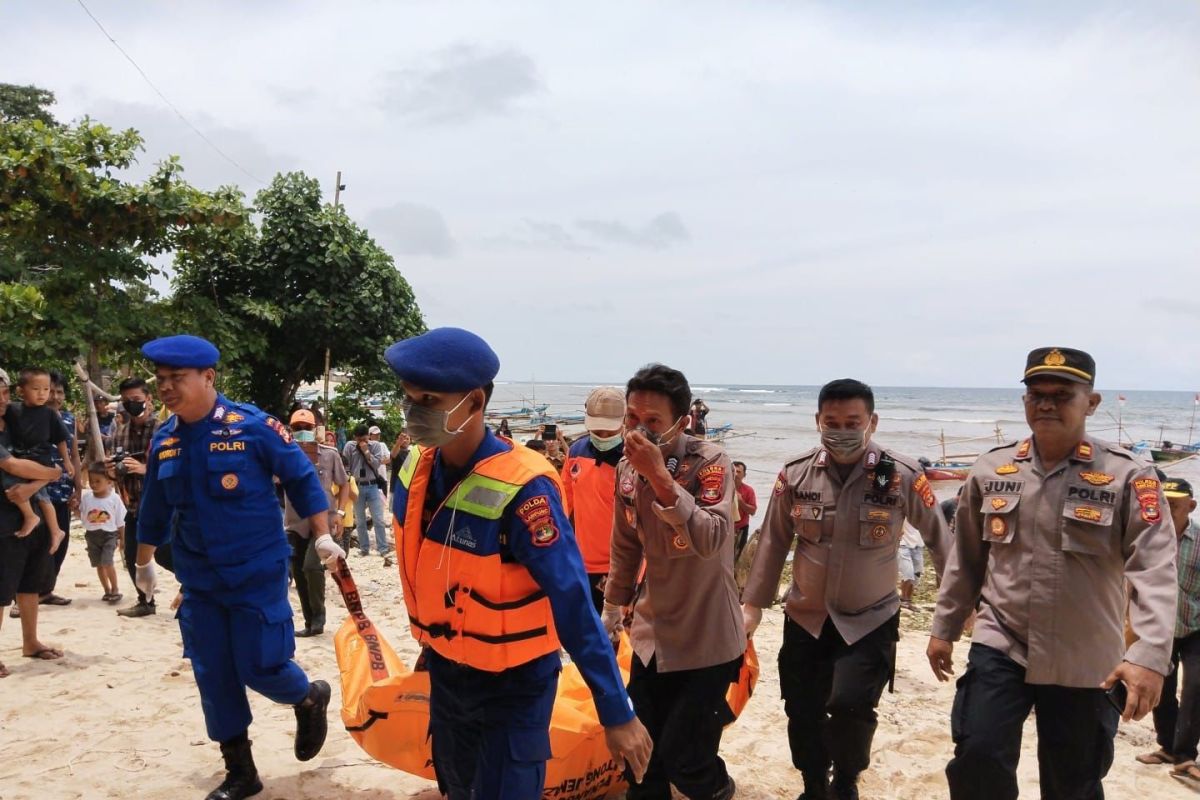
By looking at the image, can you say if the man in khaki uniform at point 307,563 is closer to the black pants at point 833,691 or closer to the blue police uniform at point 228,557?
the blue police uniform at point 228,557

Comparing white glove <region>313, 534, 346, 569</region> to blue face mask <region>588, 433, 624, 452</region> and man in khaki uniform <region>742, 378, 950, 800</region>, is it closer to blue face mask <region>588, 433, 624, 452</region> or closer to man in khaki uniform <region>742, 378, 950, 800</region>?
blue face mask <region>588, 433, 624, 452</region>

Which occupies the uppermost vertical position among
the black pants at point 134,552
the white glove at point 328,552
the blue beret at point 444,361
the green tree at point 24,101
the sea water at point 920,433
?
the green tree at point 24,101

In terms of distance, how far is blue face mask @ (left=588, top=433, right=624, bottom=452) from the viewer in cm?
486

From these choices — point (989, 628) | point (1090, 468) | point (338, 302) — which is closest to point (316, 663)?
point (989, 628)

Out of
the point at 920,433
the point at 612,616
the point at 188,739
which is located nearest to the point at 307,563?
the point at 188,739

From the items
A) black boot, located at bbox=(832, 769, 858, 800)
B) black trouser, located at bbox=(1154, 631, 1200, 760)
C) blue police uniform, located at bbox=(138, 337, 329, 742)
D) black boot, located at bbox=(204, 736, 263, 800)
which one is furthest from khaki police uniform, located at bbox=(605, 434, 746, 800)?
black trouser, located at bbox=(1154, 631, 1200, 760)

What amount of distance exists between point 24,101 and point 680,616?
3164cm

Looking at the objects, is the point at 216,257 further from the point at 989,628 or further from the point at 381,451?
the point at 989,628

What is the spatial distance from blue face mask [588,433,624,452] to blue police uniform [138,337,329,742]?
1.81 meters

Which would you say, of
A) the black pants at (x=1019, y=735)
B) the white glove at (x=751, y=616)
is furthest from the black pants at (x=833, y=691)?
the black pants at (x=1019, y=735)

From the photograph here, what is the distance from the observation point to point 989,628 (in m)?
3.12

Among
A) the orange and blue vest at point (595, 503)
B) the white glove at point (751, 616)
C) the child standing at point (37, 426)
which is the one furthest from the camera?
the child standing at point (37, 426)

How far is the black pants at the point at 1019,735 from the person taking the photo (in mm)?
2932

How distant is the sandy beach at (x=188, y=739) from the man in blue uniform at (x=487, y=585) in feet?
5.24
